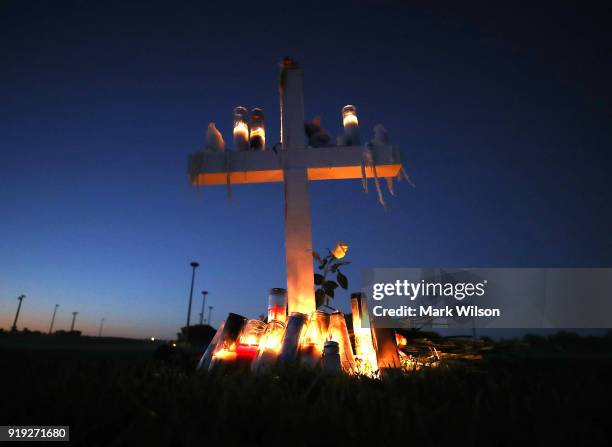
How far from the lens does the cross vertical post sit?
10.7ft

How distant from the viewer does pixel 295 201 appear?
137 inches

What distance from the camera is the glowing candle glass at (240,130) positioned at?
148 inches

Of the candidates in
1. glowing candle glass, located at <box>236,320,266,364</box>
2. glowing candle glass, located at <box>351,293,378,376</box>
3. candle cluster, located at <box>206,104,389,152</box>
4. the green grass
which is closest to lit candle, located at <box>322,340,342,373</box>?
glowing candle glass, located at <box>351,293,378,376</box>

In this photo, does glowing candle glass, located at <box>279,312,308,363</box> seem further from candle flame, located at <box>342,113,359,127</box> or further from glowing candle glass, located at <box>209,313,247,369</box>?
candle flame, located at <box>342,113,359,127</box>

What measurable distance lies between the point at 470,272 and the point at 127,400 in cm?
468

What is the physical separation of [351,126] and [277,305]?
7.04 feet

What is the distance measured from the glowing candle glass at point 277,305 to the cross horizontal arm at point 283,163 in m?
1.34

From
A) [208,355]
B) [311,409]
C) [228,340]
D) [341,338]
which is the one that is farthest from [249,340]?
[311,409]

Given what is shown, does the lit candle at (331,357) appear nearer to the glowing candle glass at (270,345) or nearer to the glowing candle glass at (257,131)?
the glowing candle glass at (270,345)

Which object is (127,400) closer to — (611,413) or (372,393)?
(372,393)

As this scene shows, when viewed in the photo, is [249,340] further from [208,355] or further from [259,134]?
[259,134]

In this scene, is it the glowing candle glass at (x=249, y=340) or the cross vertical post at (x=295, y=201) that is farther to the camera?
the cross vertical post at (x=295, y=201)

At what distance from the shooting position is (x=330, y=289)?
3.77 meters

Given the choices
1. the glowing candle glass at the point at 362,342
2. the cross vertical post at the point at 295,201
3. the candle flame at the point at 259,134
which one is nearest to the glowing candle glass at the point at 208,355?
the cross vertical post at the point at 295,201
